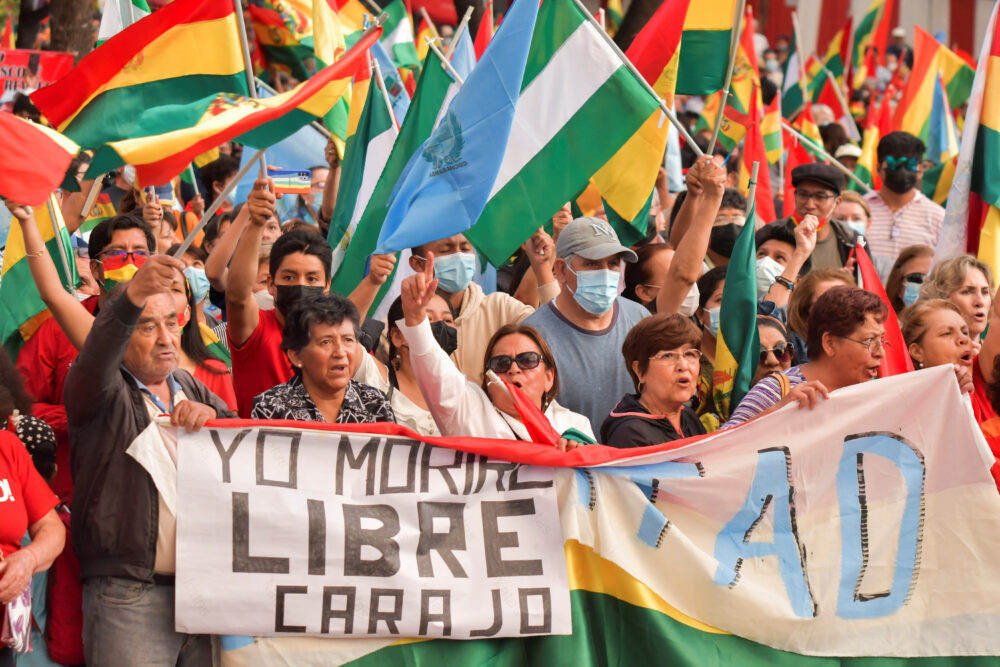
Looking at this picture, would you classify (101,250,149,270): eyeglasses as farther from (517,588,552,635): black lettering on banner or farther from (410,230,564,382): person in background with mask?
(517,588,552,635): black lettering on banner

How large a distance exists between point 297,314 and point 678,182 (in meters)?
5.51

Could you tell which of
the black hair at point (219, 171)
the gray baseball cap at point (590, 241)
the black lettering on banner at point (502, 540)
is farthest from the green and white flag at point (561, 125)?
the black hair at point (219, 171)

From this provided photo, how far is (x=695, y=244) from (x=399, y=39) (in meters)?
4.60

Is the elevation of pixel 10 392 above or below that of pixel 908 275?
above

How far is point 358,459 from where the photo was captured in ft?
14.5

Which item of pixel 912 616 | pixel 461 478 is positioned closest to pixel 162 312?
pixel 461 478

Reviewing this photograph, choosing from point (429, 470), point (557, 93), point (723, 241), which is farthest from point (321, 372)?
point (723, 241)

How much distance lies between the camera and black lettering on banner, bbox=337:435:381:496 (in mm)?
4422

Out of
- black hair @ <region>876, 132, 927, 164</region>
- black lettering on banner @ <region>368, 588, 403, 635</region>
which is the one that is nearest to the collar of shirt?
black lettering on banner @ <region>368, 588, 403, 635</region>

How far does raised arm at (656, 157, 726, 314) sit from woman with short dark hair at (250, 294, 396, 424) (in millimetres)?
1717

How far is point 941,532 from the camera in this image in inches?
181

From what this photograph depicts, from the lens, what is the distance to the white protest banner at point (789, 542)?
4445 mm

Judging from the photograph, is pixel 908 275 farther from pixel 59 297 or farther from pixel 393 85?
pixel 59 297

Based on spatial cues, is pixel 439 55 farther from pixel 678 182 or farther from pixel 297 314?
pixel 678 182
